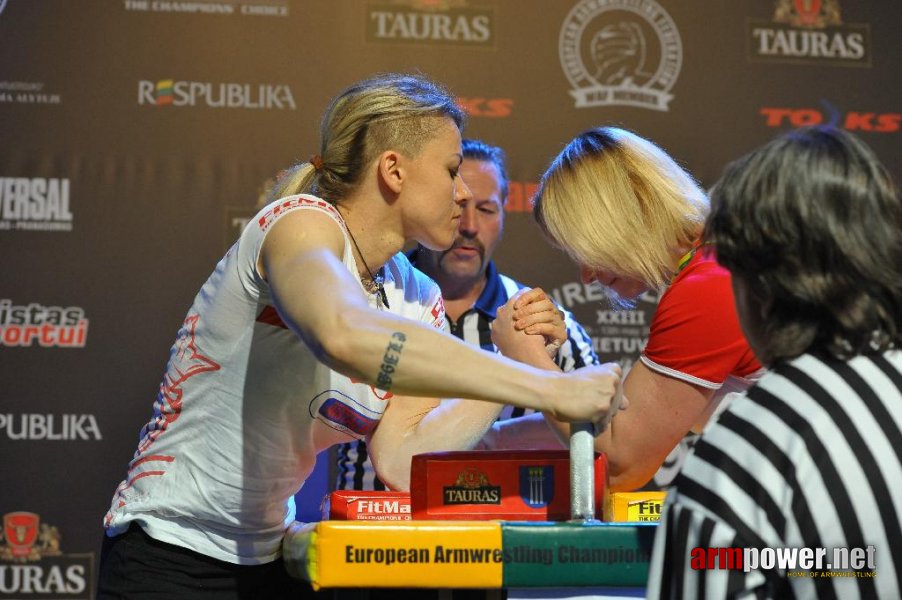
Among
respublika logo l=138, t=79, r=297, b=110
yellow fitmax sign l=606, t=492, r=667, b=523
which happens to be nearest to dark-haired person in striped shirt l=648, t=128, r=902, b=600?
yellow fitmax sign l=606, t=492, r=667, b=523

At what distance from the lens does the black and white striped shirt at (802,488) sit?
0.99 meters

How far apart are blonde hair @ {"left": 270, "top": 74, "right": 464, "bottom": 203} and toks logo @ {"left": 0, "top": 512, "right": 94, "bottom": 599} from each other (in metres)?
2.14

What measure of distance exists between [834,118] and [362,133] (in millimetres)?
2671

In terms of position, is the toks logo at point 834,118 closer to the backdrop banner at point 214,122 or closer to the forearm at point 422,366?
the backdrop banner at point 214,122

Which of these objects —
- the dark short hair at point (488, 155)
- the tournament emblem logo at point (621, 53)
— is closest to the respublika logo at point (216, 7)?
the dark short hair at point (488, 155)

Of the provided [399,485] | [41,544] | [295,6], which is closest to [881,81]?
[295,6]

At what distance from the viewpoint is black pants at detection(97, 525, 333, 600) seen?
1.59 metres

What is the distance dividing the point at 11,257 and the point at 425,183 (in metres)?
2.25

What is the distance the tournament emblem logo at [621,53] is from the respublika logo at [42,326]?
1.99m

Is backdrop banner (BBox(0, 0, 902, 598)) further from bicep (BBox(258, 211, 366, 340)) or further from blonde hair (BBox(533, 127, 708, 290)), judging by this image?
bicep (BBox(258, 211, 366, 340))

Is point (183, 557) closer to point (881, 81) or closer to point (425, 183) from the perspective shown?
point (425, 183)

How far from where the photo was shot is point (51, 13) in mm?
3592

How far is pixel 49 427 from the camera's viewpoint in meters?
3.47

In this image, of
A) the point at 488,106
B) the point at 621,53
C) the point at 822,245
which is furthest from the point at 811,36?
the point at 822,245
